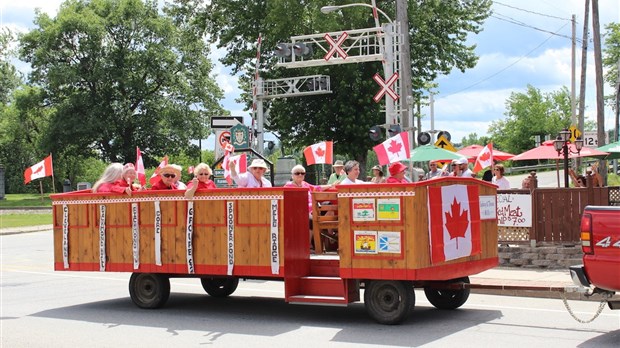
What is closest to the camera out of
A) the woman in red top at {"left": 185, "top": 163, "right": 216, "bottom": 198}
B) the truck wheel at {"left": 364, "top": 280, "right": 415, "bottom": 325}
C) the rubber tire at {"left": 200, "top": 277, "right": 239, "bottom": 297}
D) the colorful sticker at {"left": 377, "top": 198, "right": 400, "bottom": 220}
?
the colorful sticker at {"left": 377, "top": 198, "right": 400, "bottom": 220}

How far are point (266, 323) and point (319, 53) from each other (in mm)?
26916

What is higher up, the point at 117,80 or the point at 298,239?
the point at 117,80

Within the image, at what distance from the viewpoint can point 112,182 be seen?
1225 cm

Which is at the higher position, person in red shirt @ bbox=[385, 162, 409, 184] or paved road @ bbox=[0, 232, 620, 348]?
person in red shirt @ bbox=[385, 162, 409, 184]

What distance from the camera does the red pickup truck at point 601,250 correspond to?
829cm

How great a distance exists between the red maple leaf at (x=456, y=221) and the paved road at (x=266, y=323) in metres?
1.12

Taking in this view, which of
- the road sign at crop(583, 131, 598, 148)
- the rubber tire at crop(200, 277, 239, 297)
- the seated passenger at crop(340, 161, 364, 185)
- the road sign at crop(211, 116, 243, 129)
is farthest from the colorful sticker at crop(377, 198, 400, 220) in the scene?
the road sign at crop(583, 131, 598, 148)

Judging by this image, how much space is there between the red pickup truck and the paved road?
676mm

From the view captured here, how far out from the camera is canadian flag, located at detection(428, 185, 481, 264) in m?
9.77

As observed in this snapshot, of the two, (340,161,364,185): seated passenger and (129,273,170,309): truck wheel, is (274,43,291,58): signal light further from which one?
(129,273,170,309): truck wheel

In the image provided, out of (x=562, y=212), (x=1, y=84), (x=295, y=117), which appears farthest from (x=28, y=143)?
(x=562, y=212)

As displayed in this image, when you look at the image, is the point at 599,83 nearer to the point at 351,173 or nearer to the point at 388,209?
the point at 351,173

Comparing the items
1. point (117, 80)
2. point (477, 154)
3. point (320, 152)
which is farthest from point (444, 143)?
point (117, 80)

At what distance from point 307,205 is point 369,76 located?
29.5 meters
